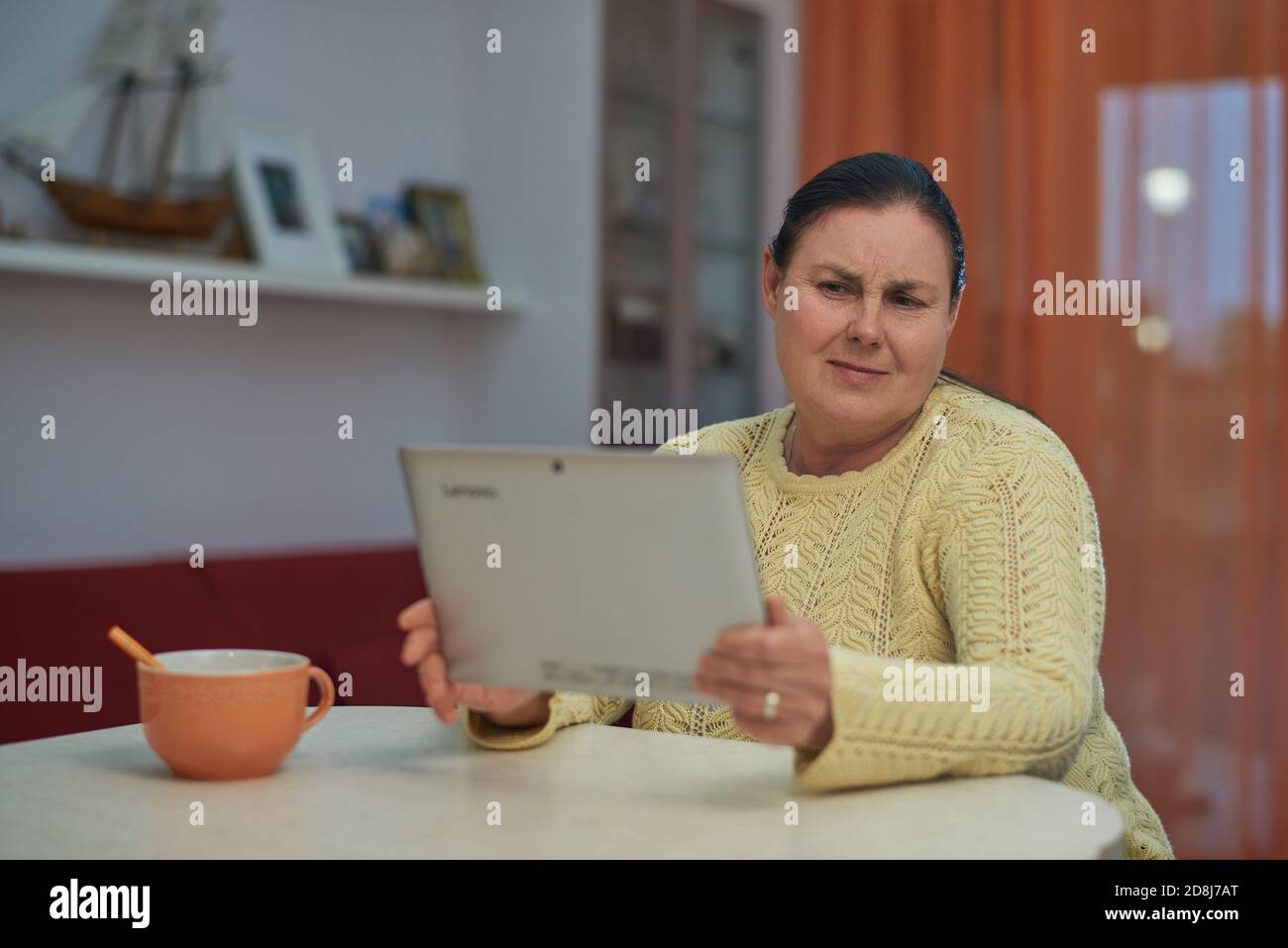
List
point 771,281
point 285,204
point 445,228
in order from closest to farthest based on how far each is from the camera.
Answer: point 771,281 < point 285,204 < point 445,228

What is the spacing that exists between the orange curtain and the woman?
1836mm

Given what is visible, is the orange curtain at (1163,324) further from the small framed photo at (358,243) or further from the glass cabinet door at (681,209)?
the small framed photo at (358,243)

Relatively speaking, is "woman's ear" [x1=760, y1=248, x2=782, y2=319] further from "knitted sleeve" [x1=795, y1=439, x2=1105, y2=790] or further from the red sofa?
the red sofa

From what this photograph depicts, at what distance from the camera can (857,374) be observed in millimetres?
1541

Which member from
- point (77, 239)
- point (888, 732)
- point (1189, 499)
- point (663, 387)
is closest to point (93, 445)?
point (77, 239)

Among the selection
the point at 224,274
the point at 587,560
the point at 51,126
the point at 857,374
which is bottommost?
the point at 587,560

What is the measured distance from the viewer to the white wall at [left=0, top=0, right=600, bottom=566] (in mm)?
2797

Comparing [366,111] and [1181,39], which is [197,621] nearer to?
[366,111]

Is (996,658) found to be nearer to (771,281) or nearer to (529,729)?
(529,729)

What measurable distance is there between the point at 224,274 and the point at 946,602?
197cm

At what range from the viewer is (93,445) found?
288 cm

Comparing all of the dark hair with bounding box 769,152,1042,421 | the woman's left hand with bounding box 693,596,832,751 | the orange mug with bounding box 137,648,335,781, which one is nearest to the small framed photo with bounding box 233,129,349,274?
the dark hair with bounding box 769,152,1042,421

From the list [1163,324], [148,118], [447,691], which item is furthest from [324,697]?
[1163,324]

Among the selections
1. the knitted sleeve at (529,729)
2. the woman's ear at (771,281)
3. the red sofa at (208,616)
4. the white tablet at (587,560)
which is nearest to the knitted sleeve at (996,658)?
the white tablet at (587,560)
